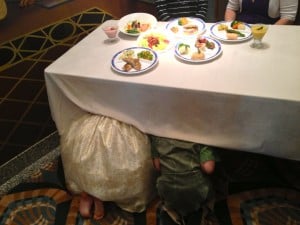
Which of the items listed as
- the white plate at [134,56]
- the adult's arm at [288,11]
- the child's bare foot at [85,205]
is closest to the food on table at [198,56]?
the white plate at [134,56]

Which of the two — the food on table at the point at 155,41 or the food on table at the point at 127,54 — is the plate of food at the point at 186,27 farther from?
the food on table at the point at 127,54

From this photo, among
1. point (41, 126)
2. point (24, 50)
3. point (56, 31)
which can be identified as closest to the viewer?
point (41, 126)

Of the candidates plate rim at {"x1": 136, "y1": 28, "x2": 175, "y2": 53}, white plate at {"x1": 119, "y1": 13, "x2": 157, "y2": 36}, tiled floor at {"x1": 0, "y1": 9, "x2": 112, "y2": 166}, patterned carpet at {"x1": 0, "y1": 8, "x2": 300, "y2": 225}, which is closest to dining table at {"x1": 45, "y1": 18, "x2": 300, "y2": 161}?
plate rim at {"x1": 136, "y1": 28, "x2": 175, "y2": 53}

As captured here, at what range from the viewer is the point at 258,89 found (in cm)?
106

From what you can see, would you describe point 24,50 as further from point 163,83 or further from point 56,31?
point 163,83

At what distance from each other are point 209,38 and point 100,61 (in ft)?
1.71

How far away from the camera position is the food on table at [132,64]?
4.15 ft

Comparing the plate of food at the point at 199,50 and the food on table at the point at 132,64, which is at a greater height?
the plate of food at the point at 199,50

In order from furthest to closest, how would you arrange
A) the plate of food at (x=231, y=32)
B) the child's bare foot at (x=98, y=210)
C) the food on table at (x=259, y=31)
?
the child's bare foot at (x=98, y=210) < the plate of food at (x=231, y=32) < the food on table at (x=259, y=31)

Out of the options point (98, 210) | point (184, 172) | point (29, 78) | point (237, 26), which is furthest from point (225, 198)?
point (29, 78)

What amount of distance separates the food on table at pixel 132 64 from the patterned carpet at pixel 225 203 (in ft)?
2.28

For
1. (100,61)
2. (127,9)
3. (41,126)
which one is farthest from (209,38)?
(127,9)

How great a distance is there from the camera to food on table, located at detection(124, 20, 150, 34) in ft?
5.10

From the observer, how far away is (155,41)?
1435 millimetres
